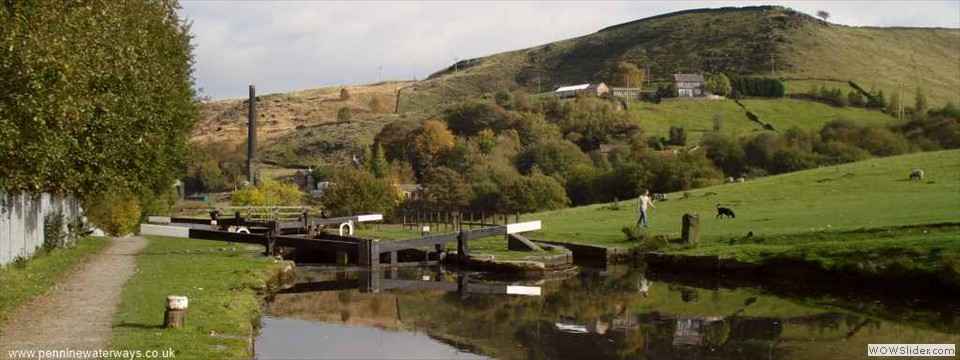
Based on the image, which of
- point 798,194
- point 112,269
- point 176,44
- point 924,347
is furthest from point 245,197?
point 924,347

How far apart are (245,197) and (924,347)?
69397mm

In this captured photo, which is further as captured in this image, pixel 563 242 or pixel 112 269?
pixel 563 242

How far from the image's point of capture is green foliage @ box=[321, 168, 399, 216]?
66.2 meters

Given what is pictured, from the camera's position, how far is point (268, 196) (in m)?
84.4

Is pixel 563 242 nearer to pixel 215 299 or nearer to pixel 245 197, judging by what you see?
pixel 215 299

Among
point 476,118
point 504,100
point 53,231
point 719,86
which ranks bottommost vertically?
point 53,231

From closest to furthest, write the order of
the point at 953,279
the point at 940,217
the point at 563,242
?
the point at 953,279 < the point at 940,217 < the point at 563,242

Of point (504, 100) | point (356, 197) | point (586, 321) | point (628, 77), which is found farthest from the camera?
point (628, 77)

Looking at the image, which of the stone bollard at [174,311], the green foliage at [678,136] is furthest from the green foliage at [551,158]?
the stone bollard at [174,311]

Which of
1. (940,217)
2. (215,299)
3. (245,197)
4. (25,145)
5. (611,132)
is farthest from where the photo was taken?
(611,132)

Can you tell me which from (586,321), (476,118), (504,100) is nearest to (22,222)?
(586,321)

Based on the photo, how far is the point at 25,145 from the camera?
68.2 feet

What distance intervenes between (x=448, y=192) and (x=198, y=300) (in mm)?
67476

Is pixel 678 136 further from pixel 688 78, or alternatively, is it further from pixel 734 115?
pixel 688 78
